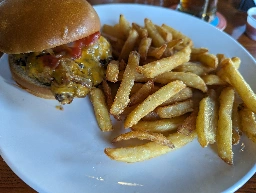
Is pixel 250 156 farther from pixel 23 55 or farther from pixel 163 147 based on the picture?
pixel 23 55

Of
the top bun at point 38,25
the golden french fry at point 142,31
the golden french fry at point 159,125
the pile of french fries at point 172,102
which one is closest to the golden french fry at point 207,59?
the pile of french fries at point 172,102

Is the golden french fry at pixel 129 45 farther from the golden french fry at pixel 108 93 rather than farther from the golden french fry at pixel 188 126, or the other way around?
the golden french fry at pixel 188 126

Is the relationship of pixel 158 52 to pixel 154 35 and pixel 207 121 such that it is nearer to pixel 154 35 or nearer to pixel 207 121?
pixel 154 35

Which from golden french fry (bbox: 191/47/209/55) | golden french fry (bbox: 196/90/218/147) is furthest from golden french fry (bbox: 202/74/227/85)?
golden french fry (bbox: 191/47/209/55)

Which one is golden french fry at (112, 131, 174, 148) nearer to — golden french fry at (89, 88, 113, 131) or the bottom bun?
golden french fry at (89, 88, 113, 131)

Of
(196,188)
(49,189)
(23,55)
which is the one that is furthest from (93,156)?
(23,55)

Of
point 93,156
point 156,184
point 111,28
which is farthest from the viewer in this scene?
point 111,28
